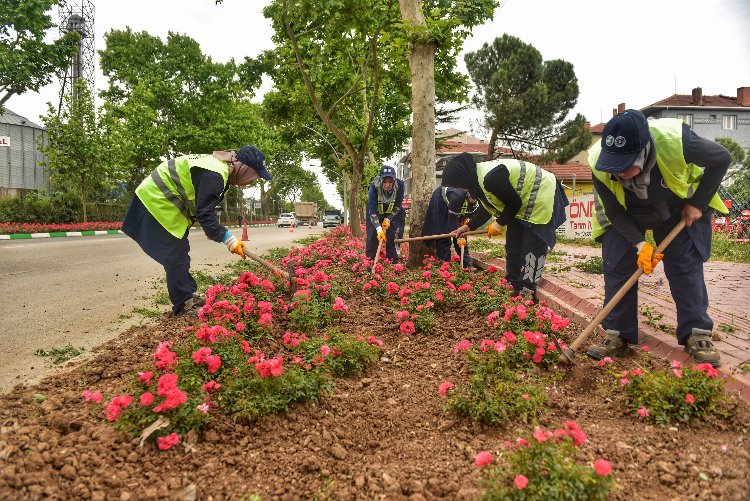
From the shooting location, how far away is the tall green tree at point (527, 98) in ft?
85.3

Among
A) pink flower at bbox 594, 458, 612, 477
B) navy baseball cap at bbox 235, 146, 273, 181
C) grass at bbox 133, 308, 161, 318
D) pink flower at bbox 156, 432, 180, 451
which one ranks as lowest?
grass at bbox 133, 308, 161, 318

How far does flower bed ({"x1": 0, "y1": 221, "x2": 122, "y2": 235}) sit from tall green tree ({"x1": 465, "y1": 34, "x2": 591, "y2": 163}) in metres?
19.2

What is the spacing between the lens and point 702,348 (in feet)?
10.1

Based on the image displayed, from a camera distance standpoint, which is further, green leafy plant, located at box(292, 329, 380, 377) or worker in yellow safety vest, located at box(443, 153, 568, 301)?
worker in yellow safety vest, located at box(443, 153, 568, 301)

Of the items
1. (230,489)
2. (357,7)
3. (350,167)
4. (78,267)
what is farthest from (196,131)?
(230,489)

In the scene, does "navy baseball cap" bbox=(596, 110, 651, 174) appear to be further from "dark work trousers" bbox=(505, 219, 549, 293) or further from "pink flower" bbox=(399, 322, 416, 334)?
"dark work trousers" bbox=(505, 219, 549, 293)

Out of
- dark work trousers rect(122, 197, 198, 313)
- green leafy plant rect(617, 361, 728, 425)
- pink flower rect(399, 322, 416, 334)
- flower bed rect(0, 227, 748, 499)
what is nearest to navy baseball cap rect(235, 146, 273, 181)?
dark work trousers rect(122, 197, 198, 313)

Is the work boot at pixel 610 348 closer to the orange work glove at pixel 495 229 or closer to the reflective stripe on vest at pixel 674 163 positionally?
the reflective stripe on vest at pixel 674 163

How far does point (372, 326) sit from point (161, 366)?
203 cm

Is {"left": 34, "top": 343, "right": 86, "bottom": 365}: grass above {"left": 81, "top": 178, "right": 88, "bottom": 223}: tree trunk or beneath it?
beneath

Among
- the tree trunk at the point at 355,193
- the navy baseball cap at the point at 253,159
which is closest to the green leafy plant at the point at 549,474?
the navy baseball cap at the point at 253,159

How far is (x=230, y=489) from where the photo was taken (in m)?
1.92

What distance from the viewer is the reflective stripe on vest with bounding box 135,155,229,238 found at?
14.7 ft

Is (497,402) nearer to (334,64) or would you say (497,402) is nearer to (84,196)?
(334,64)
